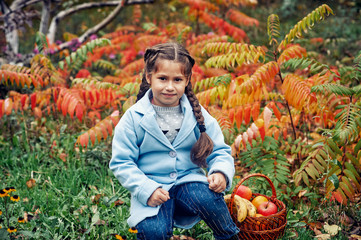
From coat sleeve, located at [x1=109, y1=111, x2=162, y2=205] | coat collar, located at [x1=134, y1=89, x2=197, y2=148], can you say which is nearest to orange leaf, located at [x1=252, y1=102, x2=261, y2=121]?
coat collar, located at [x1=134, y1=89, x2=197, y2=148]

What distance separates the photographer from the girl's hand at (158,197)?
2.28 meters

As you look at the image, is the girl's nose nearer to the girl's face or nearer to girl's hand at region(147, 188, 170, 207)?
the girl's face

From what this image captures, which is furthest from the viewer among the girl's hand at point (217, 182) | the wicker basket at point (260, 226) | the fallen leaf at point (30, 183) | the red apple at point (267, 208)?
the fallen leaf at point (30, 183)

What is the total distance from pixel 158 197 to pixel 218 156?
55cm

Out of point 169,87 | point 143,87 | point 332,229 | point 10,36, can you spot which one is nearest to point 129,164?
point 169,87

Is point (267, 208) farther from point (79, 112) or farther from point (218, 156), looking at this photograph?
point (79, 112)

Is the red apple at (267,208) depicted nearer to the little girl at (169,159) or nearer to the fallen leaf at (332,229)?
the little girl at (169,159)

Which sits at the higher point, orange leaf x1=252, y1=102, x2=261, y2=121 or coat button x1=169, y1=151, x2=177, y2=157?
coat button x1=169, y1=151, x2=177, y2=157

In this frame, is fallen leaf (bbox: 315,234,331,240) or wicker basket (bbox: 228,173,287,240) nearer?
wicker basket (bbox: 228,173,287,240)

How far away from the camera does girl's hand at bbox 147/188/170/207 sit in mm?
2281

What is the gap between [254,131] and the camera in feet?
10.8

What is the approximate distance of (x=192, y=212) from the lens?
2.49 meters

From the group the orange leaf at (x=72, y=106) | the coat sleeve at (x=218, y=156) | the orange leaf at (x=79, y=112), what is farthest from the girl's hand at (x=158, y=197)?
the orange leaf at (x=72, y=106)

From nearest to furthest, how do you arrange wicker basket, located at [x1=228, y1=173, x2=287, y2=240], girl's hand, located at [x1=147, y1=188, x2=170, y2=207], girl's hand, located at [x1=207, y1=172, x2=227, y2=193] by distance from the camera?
girl's hand, located at [x1=147, y1=188, x2=170, y2=207] < girl's hand, located at [x1=207, y1=172, x2=227, y2=193] < wicker basket, located at [x1=228, y1=173, x2=287, y2=240]
